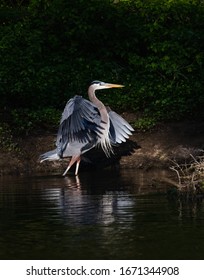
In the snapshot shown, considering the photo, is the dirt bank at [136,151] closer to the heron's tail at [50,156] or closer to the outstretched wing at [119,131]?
the outstretched wing at [119,131]

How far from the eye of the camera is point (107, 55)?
21406mm

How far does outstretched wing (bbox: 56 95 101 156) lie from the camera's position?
17250 mm

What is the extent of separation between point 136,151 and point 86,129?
1090mm

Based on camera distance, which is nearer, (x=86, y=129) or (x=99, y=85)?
(x=86, y=129)

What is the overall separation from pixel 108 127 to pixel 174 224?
622 centimetres

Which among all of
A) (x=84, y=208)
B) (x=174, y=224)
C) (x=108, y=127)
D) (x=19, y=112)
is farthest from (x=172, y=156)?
(x=174, y=224)

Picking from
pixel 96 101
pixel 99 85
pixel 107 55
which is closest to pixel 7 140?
pixel 96 101

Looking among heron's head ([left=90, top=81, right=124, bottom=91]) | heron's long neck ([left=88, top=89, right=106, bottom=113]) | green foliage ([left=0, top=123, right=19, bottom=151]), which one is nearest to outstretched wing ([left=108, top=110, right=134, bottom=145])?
heron's long neck ([left=88, top=89, right=106, bottom=113])

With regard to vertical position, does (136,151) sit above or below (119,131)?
below

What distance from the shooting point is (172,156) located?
17906 mm

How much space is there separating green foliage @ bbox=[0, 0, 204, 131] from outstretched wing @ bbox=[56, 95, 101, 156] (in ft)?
5.08

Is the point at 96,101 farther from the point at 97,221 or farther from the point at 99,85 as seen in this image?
Answer: the point at 97,221

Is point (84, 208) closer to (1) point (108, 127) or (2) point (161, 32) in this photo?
(1) point (108, 127)

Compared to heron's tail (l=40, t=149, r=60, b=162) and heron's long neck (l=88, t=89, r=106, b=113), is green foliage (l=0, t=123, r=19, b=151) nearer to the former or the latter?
heron's tail (l=40, t=149, r=60, b=162)
